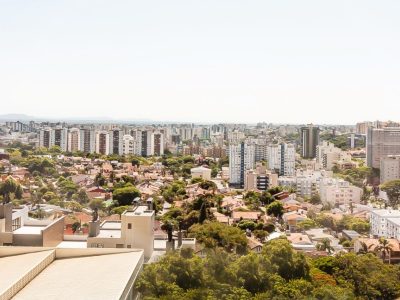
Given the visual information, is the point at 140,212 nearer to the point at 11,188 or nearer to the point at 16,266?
the point at 16,266

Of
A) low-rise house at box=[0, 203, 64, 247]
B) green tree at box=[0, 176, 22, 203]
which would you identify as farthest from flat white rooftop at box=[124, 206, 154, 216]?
green tree at box=[0, 176, 22, 203]

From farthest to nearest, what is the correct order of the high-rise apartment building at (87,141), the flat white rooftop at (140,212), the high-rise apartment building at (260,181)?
the high-rise apartment building at (87,141)
the high-rise apartment building at (260,181)
the flat white rooftop at (140,212)

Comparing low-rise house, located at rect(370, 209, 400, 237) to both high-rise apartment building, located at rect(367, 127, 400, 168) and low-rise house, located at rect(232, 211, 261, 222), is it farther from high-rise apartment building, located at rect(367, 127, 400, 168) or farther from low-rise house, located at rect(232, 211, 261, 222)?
high-rise apartment building, located at rect(367, 127, 400, 168)

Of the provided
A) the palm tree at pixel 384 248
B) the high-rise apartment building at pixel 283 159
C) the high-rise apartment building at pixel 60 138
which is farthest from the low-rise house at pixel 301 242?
the high-rise apartment building at pixel 60 138

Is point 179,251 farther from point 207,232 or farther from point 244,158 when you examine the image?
point 244,158

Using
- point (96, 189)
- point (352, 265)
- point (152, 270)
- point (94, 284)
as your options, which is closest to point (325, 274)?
point (352, 265)

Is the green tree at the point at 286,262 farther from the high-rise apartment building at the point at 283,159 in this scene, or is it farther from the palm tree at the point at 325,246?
the high-rise apartment building at the point at 283,159
